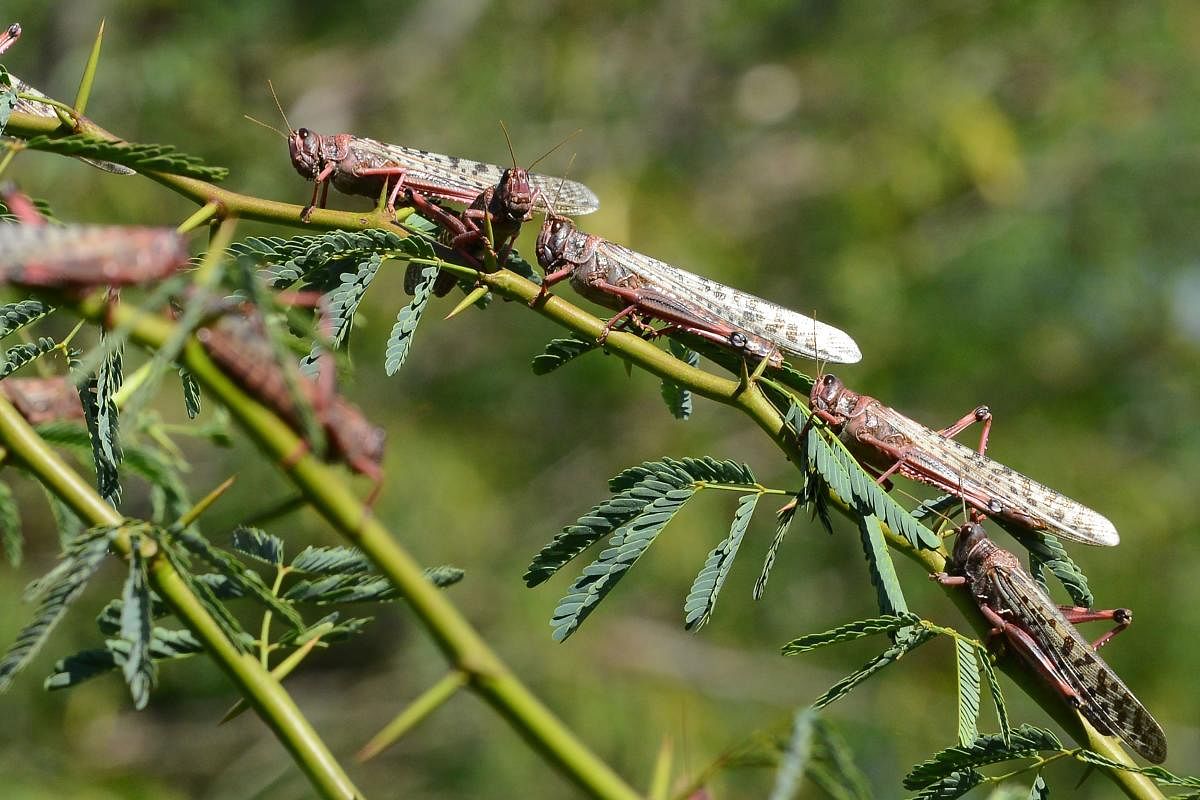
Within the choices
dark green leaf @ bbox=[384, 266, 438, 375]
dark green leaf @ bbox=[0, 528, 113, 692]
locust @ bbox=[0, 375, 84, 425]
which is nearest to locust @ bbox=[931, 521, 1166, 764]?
dark green leaf @ bbox=[384, 266, 438, 375]

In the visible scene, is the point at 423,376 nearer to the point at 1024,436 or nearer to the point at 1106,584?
the point at 1024,436

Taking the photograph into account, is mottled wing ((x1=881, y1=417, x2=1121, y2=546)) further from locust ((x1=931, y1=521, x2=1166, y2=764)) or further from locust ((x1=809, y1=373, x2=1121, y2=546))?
locust ((x1=931, y1=521, x2=1166, y2=764))

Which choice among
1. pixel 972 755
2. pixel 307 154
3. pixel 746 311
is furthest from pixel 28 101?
pixel 746 311

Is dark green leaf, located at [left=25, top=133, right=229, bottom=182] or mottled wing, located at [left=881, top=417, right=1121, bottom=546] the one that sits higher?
mottled wing, located at [left=881, top=417, right=1121, bottom=546]

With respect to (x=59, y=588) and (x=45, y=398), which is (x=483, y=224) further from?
(x=45, y=398)

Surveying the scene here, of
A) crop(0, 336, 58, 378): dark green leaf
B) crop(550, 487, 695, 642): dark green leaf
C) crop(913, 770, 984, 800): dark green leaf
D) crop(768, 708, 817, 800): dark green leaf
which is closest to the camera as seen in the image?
crop(768, 708, 817, 800): dark green leaf

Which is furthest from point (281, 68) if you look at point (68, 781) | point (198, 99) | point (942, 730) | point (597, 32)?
point (942, 730)
